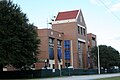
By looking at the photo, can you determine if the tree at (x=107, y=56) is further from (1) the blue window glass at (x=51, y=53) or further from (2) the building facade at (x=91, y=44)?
(1) the blue window glass at (x=51, y=53)

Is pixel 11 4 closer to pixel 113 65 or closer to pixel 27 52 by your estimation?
pixel 27 52

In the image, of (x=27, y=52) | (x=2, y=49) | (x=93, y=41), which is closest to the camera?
(x=2, y=49)

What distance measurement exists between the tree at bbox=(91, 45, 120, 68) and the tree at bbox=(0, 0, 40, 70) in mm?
49345

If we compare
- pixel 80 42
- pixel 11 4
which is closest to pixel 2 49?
pixel 11 4

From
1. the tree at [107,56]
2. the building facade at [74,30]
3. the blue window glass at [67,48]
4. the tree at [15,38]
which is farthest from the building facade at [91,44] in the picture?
the tree at [15,38]

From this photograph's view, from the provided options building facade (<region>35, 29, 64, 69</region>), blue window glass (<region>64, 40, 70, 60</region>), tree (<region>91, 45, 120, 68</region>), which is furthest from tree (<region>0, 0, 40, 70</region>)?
tree (<region>91, 45, 120, 68</region>)

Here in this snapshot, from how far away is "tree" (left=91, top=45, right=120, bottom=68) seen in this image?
348 feet

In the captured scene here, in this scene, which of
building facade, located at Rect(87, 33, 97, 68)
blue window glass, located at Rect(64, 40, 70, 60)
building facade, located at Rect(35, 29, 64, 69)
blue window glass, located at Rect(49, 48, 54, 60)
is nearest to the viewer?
building facade, located at Rect(35, 29, 64, 69)

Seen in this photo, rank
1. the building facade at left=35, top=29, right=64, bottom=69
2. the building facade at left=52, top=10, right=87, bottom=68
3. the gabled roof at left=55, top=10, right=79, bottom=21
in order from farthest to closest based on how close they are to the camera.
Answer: the gabled roof at left=55, top=10, right=79, bottom=21, the building facade at left=52, top=10, right=87, bottom=68, the building facade at left=35, top=29, right=64, bottom=69

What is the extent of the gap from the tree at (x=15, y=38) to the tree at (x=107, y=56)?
4934 cm

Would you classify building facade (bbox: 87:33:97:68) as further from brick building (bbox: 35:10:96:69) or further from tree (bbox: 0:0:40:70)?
tree (bbox: 0:0:40:70)

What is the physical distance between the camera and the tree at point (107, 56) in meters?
106

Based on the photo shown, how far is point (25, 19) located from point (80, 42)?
52.9 m

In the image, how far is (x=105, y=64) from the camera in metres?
106
